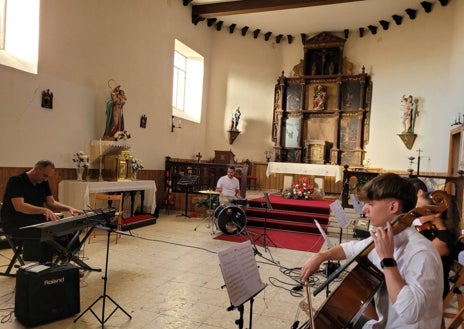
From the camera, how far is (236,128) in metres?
13.2

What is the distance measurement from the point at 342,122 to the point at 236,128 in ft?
13.2

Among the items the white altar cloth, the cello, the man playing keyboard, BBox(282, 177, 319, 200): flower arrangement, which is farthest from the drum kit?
the white altar cloth

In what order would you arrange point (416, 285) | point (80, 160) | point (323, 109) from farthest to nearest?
point (323, 109)
point (80, 160)
point (416, 285)

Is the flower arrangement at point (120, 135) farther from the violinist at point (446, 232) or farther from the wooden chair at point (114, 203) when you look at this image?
the violinist at point (446, 232)

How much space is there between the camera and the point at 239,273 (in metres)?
2.18

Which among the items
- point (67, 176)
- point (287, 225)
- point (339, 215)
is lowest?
point (287, 225)

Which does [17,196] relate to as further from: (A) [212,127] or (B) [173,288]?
(A) [212,127]

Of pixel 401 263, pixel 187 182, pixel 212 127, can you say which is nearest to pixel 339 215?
pixel 401 263

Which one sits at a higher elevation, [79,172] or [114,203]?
[79,172]

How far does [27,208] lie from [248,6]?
9072 mm

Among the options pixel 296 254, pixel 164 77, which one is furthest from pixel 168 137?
pixel 296 254

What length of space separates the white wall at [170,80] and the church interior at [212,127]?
0.04 m

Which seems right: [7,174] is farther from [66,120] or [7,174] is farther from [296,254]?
[296,254]

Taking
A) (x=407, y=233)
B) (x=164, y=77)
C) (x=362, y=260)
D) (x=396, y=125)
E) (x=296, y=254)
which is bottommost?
(x=296, y=254)
